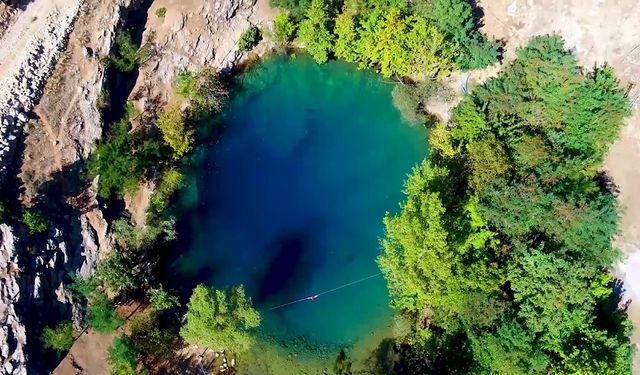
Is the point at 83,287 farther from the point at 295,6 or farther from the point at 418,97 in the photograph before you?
the point at 418,97

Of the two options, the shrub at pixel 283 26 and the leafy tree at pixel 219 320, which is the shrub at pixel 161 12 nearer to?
the shrub at pixel 283 26

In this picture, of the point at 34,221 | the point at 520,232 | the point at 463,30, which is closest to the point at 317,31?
the point at 463,30

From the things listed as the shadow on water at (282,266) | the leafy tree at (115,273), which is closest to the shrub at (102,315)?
the leafy tree at (115,273)

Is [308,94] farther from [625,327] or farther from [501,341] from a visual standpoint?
[625,327]

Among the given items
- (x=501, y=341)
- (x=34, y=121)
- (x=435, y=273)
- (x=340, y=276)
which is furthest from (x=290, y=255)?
(x=34, y=121)

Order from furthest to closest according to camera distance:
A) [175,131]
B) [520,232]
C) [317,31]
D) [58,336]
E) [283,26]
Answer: [283,26] → [317,31] → [175,131] → [520,232] → [58,336]

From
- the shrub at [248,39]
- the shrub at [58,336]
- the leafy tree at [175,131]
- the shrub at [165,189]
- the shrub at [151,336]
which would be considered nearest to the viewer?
the shrub at [58,336]
